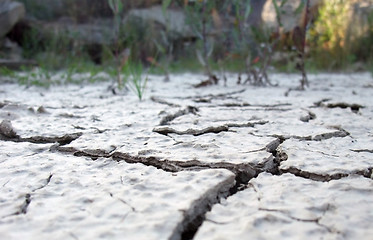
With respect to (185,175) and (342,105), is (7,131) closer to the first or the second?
(185,175)

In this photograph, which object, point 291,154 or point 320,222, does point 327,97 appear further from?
point 320,222

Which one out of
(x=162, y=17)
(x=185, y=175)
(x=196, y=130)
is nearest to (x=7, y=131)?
(x=196, y=130)

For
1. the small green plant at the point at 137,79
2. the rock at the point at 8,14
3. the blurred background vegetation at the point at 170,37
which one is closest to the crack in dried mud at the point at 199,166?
the small green plant at the point at 137,79

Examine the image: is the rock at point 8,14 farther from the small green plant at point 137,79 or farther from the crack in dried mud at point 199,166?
the crack in dried mud at point 199,166

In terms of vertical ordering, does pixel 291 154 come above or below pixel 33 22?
below

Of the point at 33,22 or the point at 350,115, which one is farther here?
the point at 33,22

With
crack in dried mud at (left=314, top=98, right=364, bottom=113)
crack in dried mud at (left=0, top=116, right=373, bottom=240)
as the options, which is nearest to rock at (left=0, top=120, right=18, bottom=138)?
crack in dried mud at (left=0, top=116, right=373, bottom=240)

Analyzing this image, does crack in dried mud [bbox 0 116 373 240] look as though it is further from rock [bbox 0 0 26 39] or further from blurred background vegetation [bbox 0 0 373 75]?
rock [bbox 0 0 26 39]

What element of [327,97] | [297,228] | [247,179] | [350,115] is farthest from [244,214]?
[327,97]
